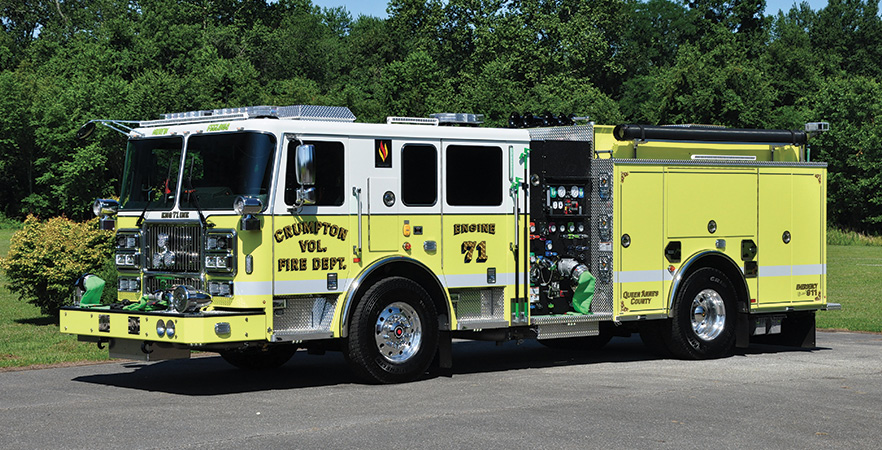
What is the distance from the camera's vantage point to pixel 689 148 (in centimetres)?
1555

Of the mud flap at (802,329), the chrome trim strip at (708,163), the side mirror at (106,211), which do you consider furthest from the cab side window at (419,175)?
the mud flap at (802,329)

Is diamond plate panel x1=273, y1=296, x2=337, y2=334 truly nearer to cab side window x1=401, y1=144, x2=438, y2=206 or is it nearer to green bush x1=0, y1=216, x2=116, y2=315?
Answer: cab side window x1=401, y1=144, x2=438, y2=206

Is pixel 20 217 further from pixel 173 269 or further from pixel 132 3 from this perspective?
pixel 173 269

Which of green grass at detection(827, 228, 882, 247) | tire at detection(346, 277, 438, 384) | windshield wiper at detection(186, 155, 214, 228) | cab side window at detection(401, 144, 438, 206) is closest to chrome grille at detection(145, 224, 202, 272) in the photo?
windshield wiper at detection(186, 155, 214, 228)

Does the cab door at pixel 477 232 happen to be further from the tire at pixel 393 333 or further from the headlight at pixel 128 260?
the headlight at pixel 128 260

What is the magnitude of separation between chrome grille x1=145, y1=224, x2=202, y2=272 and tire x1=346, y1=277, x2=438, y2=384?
5.81 feet

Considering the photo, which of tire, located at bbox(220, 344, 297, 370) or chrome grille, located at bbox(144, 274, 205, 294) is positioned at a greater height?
chrome grille, located at bbox(144, 274, 205, 294)

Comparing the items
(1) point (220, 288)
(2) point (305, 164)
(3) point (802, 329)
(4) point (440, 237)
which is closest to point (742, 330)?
(3) point (802, 329)

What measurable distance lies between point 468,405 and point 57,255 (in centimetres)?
1085

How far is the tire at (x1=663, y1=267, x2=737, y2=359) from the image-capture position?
49.3 feet

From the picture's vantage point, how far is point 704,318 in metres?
15.5

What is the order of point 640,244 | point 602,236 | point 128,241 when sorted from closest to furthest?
point 128,241 → point 602,236 → point 640,244

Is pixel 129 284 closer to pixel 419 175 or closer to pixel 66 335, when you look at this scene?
pixel 419 175

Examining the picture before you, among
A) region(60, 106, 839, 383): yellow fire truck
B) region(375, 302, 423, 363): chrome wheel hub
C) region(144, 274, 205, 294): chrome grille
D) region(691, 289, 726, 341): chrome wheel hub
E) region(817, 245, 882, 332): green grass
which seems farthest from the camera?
region(817, 245, 882, 332): green grass
